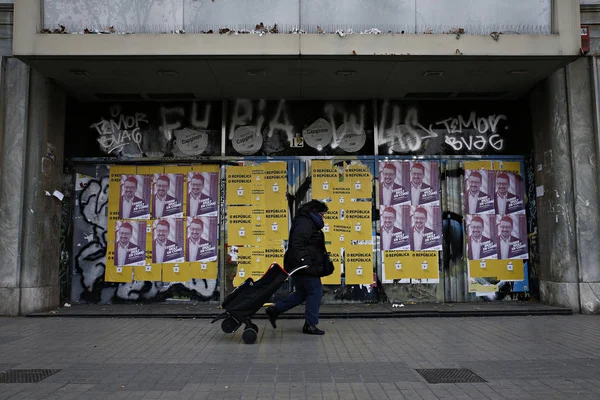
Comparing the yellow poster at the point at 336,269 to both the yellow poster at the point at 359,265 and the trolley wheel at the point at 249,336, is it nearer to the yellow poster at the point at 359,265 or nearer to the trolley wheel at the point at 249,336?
the yellow poster at the point at 359,265

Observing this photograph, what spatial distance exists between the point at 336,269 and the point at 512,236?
363cm

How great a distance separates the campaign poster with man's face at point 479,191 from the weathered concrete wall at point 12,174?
8.49 m

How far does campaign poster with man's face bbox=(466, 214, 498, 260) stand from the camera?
10734 millimetres

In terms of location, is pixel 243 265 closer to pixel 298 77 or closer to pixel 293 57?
pixel 298 77

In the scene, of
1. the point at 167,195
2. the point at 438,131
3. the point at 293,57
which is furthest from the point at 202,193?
the point at 438,131

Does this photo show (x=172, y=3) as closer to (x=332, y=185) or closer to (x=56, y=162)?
(x=56, y=162)

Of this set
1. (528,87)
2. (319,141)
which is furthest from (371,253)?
(528,87)

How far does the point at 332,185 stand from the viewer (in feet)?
35.4

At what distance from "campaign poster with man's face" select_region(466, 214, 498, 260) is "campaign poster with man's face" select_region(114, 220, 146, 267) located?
658cm

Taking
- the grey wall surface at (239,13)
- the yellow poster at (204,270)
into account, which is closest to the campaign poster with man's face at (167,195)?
the yellow poster at (204,270)

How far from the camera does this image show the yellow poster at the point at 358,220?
1070 cm

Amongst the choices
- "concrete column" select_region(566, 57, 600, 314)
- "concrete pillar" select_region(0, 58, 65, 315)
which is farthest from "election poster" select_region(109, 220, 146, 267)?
"concrete column" select_region(566, 57, 600, 314)

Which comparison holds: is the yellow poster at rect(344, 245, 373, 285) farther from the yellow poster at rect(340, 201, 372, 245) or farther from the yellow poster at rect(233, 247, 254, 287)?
the yellow poster at rect(233, 247, 254, 287)

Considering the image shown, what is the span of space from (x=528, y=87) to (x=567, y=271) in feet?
11.7
